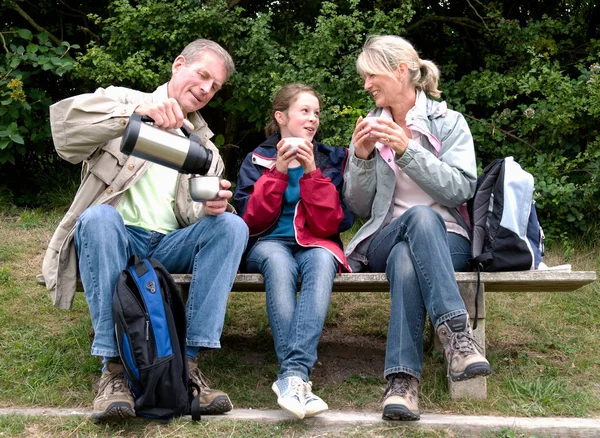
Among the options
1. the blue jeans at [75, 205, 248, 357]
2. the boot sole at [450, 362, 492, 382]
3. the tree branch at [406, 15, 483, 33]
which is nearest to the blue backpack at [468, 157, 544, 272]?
the boot sole at [450, 362, 492, 382]

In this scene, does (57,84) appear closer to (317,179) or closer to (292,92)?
(292,92)

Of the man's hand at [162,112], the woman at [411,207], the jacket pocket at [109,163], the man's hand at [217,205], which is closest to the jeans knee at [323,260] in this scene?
the woman at [411,207]

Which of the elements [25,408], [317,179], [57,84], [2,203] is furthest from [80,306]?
[57,84]

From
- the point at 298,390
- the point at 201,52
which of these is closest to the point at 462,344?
the point at 298,390

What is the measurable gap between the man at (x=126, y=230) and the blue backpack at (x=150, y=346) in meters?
0.08

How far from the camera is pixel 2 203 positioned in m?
6.13

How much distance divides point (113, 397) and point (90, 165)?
101 cm

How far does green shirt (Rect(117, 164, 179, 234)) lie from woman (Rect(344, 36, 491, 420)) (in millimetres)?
797

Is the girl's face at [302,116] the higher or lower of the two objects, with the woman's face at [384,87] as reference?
lower

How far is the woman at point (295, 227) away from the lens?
3031mm

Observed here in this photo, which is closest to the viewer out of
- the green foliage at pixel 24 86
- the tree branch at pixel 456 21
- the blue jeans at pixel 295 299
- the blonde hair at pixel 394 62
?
the blue jeans at pixel 295 299

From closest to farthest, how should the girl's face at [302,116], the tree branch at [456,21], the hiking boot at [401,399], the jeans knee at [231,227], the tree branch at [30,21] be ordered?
the hiking boot at [401,399] → the jeans knee at [231,227] → the girl's face at [302,116] → the tree branch at [30,21] → the tree branch at [456,21]

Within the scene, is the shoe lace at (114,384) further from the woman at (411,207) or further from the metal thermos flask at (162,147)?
the woman at (411,207)

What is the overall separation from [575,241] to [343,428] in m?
3.07
